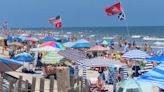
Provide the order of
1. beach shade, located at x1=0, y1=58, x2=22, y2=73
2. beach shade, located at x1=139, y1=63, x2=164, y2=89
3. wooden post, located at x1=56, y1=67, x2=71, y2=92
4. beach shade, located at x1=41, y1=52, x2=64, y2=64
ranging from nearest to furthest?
beach shade, located at x1=139, y1=63, x2=164, y2=89 → wooden post, located at x1=56, y1=67, x2=71, y2=92 → beach shade, located at x1=0, y1=58, x2=22, y2=73 → beach shade, located at x1=41, y1=52, x2=64, y2=64

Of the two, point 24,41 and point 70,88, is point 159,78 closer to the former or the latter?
point 70,88

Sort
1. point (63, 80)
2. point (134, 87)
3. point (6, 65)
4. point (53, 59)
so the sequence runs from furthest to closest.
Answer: point (53, 59)
point (6, 65)
point (134, 87)
point (63, 80)

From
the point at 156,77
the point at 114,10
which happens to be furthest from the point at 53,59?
the point at 156,77

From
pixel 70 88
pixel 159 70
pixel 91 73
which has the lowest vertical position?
pixel 91 73

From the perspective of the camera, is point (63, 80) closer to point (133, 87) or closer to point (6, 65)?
point (133, 87)

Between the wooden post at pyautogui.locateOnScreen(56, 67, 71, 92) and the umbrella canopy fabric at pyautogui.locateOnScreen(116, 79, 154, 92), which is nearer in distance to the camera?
the wooden post at pyautogui.locateOnScreen(56, 67, 71, 92)

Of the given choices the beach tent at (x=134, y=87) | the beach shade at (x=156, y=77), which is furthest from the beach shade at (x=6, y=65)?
the beach shade at (x=156, y=77)

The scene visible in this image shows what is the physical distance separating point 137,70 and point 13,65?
921cm

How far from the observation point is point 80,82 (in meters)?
11.8

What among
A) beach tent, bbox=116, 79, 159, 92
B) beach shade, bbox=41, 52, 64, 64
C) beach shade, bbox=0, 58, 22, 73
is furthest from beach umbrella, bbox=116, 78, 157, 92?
beach shade, bbox=41, 52, 64, 64

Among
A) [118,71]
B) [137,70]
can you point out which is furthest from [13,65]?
[137,70]

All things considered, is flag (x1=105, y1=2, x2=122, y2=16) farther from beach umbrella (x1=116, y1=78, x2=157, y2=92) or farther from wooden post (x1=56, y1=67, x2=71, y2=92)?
wooden post (x1=56, y1=67, x2=71, y2=92)

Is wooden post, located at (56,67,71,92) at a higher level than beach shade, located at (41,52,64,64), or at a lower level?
higher

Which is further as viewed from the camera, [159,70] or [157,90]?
[157,90]
